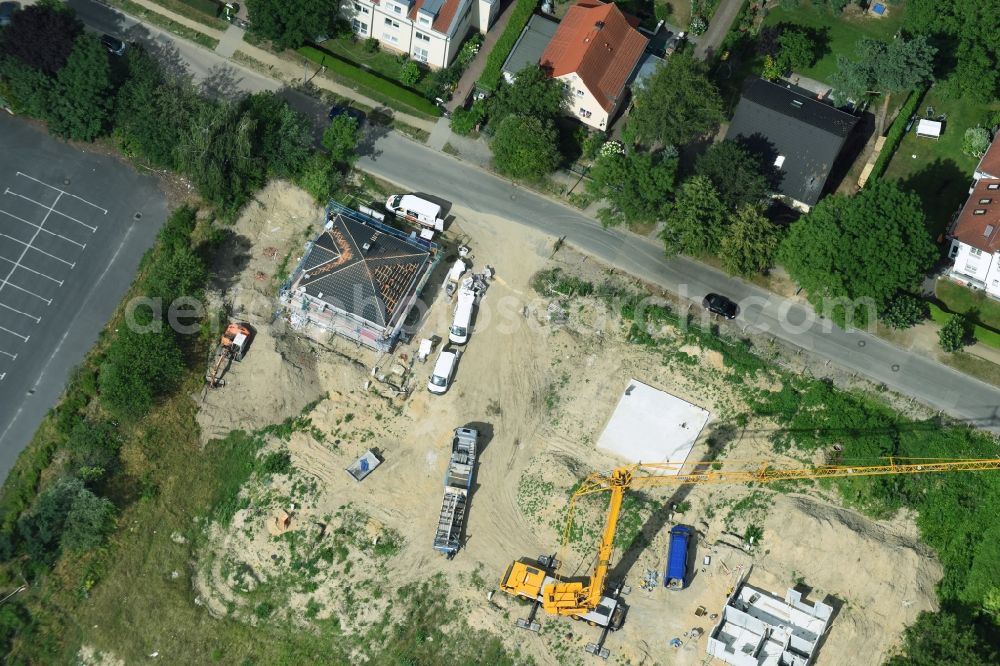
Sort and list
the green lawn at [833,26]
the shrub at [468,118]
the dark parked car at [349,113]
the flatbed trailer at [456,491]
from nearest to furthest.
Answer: the flatbed trailer at [456,491] → the shrub at [468,118] → the dark parked car at [349,113] → the green lawn at [833,26]

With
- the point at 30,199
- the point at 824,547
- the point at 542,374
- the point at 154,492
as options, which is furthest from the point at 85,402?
the point at 824,547

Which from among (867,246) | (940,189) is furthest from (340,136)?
(940,189)

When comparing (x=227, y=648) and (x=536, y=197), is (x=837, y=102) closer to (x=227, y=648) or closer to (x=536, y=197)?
(x=536, y=197)

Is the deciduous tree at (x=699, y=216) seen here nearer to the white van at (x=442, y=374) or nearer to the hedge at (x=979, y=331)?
the hedge at (x=979, y=331)

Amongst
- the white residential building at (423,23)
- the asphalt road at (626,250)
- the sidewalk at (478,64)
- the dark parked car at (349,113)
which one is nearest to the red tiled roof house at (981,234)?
the asphalt road at (626,250)

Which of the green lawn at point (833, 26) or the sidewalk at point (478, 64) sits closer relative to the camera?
the sidewalk at point (478, 64)

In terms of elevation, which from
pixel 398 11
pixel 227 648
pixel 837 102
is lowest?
pixel 227 648
